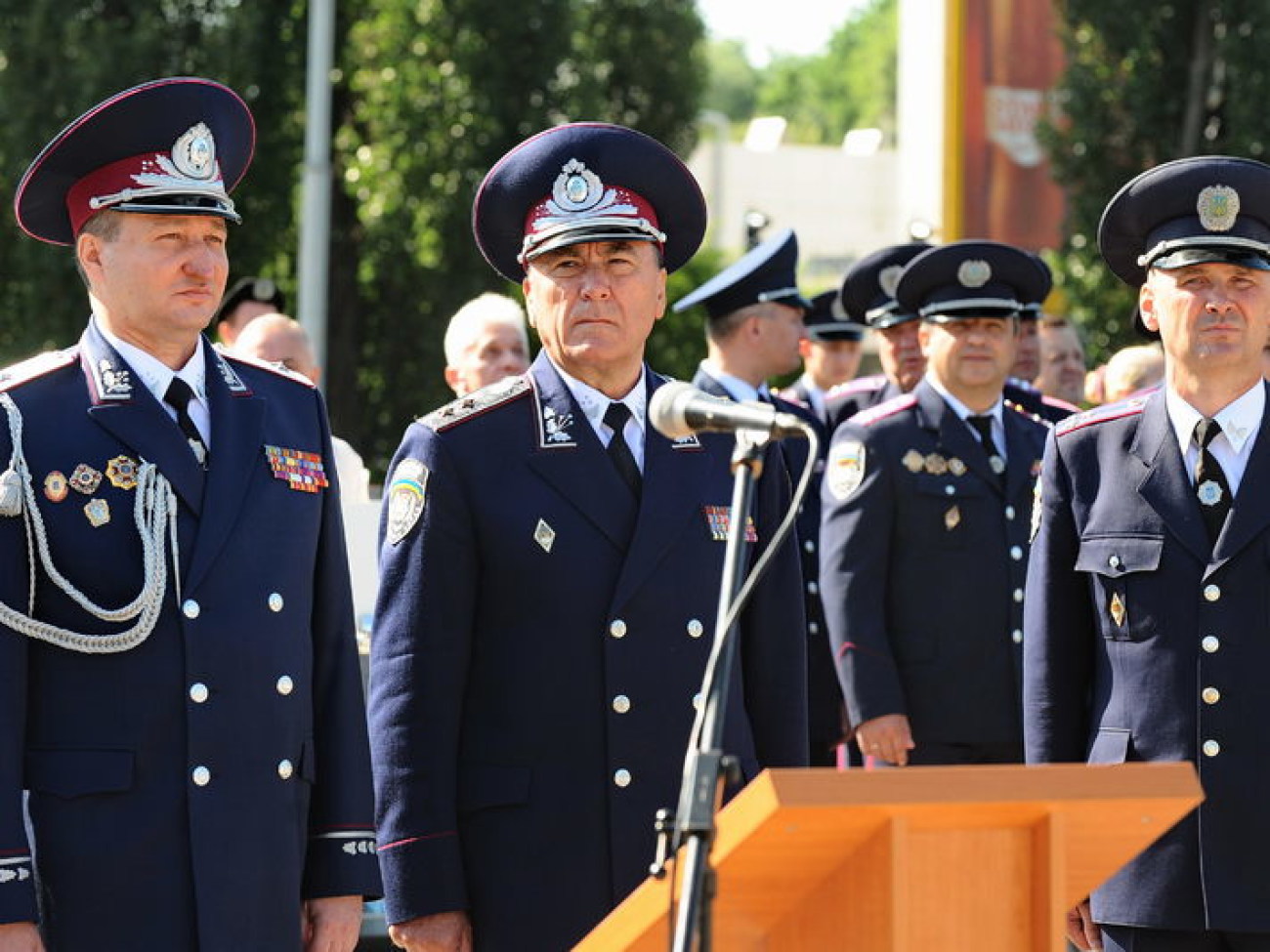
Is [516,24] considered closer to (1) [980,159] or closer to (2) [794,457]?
(1) [980,159]

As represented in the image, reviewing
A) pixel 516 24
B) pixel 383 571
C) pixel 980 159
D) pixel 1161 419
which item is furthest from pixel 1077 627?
pixel 980 159

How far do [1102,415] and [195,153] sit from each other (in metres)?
2.04

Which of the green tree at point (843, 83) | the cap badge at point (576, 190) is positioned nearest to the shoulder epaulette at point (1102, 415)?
the cap badge at point (576, 190)

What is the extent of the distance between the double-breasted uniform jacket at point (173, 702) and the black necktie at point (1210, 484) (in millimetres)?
1802

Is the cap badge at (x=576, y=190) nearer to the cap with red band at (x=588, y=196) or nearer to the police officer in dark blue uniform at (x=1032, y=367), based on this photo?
the cap with red band at (x=588, y=196)

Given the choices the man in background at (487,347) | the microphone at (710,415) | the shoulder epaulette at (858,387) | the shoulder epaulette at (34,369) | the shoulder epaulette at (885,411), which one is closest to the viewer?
the microphone at (710,415)

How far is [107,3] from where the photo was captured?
17797 mm

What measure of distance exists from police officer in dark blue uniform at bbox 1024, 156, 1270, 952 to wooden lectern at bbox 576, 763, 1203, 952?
1.39 meters

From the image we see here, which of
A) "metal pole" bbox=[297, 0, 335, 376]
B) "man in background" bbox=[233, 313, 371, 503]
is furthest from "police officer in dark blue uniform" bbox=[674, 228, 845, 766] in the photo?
"metal pole" bbox=[297, 0, 335, 376]

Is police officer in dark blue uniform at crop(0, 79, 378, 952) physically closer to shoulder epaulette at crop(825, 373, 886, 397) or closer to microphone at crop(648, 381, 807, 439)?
microphone at crop(648, 381, 807, 439)

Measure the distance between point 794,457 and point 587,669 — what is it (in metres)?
4.00

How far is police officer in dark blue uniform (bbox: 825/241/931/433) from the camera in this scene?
363 inches

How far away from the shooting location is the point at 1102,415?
16.4 ft

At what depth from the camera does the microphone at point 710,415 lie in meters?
3.21
